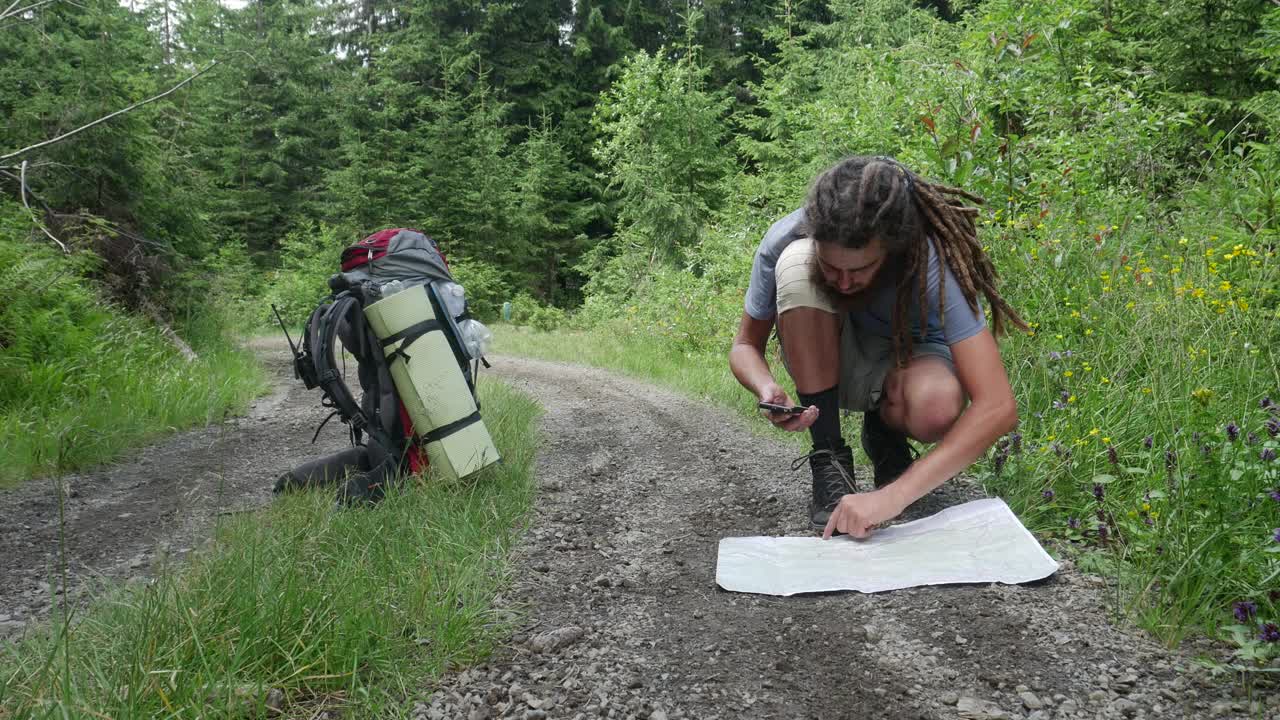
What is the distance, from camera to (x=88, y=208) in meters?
7.22

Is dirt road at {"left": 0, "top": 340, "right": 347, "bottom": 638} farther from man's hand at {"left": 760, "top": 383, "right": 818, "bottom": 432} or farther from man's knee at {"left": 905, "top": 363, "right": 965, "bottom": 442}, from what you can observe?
man's knee at {"left": 905, "top": 363, "right": 965, "bottom": 442}

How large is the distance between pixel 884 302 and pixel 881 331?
0.51ft

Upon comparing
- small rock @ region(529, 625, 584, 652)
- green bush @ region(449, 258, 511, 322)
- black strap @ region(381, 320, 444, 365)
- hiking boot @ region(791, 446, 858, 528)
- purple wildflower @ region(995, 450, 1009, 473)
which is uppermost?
black strap @ region(381, 320, 444, 365)

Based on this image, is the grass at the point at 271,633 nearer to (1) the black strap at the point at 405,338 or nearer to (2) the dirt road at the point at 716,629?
(2) the dirt road at the point at 716,629

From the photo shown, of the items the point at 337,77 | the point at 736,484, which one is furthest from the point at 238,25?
the point at 736,484

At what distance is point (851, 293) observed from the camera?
2.40 meters

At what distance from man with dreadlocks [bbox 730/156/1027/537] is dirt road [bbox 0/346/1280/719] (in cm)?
30

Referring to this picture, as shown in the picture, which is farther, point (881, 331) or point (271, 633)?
point (881, 331)

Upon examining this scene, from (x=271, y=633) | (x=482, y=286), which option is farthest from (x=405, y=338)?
(x=482, y=286)

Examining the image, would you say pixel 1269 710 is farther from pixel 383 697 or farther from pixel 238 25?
pixel 238 25

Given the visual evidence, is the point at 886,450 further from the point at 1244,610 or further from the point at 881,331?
the point at 1244,610

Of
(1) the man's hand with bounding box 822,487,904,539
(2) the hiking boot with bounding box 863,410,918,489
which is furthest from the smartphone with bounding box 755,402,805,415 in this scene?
(2) the hiking boot with bounding box 863,410,918,489

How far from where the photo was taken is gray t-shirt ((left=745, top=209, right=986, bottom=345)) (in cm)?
223

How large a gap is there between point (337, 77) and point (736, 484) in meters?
22.5
